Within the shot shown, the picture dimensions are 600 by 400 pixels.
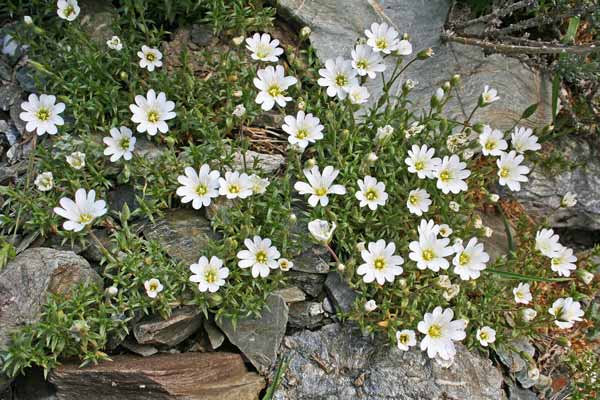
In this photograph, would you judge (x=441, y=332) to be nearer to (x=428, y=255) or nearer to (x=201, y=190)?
(x=428, y=255)

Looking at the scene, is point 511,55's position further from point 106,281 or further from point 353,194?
point 106,281

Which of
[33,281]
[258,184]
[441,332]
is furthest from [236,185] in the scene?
[441,332]

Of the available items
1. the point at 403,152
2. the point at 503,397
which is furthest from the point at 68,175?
the point at 503,397

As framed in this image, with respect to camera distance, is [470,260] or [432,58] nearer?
[470,260]

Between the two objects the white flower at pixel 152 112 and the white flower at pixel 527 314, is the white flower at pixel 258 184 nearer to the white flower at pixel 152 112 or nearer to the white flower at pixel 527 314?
the white flower at pixel 152 112

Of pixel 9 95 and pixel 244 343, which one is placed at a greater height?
pixel 9 95

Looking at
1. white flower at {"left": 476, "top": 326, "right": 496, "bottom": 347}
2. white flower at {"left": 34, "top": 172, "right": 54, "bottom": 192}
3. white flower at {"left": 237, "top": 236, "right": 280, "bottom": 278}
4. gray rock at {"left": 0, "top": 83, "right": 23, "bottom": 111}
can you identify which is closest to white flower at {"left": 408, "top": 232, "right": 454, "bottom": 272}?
white flower at {"left": 476, "top": 326, "right": 496, "bottom": 347}
